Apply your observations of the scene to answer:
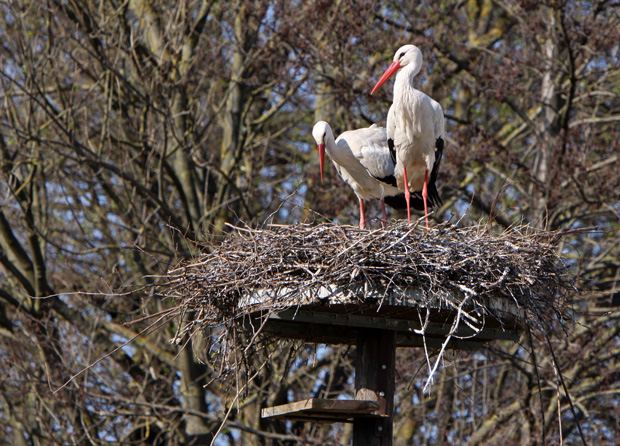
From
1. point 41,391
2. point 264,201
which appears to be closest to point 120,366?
point 41,391

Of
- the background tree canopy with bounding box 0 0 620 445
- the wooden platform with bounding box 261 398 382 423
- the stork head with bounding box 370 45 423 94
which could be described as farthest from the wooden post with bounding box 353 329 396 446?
the background tree canopy with bounding box 0 0 620 445

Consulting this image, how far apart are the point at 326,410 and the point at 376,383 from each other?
54 cm

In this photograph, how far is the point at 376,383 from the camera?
525 cm

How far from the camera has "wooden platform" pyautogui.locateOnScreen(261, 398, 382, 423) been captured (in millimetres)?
4789

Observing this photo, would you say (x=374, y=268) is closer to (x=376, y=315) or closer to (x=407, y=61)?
(x=376, y=315)

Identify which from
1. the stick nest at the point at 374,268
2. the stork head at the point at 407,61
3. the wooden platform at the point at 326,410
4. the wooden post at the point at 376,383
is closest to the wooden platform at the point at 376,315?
the stick nest at the point at 374,268

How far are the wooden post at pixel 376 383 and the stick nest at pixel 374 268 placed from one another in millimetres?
729

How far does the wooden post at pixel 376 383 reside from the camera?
522cm

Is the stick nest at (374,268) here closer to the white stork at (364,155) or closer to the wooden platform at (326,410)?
the wooden platform at (326,410)

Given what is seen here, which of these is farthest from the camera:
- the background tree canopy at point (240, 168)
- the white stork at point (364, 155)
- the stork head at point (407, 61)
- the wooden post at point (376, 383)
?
the background tree canopy at point (240, 168)

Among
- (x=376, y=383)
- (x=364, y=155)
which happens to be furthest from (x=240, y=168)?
(x=376, y=383)

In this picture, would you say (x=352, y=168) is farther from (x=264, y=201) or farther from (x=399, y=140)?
(x=264, y=201)

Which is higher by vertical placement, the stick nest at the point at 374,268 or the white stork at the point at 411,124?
the white stork at the point at 411,124

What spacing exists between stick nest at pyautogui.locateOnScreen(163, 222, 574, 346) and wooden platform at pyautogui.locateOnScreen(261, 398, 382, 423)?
1.92 ft
